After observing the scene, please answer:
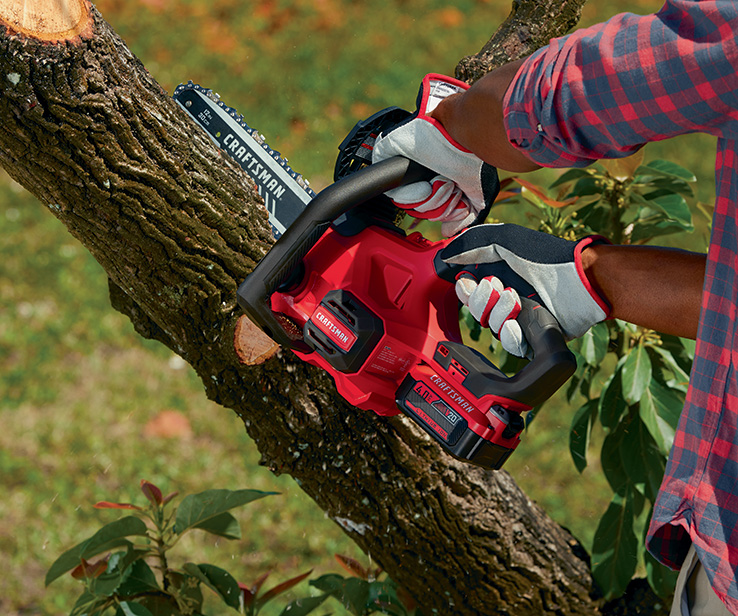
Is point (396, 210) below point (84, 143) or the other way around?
below

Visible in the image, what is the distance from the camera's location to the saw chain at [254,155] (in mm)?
1866

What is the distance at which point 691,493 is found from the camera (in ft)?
3.56

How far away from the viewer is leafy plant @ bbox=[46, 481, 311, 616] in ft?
5.71

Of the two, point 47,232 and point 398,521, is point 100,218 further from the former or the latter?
point 47,232

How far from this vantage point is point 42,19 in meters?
1.38

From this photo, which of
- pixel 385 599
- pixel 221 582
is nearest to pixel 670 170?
pixel 385 599

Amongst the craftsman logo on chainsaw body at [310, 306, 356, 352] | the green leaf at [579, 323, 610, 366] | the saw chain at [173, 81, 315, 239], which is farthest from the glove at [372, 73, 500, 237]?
the green leaf at [579, 323, 610, 366]

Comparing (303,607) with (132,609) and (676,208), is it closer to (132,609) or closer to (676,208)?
(132,609)

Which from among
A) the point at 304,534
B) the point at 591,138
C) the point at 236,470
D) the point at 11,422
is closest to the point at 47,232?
Answer: the point at 11,422

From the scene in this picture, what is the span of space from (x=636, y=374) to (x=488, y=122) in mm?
982

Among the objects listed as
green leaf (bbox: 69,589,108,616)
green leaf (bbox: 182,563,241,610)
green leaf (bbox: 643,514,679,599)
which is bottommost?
green leaf (bbox: 643,514,679,599)

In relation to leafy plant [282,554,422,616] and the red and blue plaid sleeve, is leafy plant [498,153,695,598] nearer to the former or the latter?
leafy plant [282,554,422,616]

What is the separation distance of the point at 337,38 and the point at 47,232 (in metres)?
2.59

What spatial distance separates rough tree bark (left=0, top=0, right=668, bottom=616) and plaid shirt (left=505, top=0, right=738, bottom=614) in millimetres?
717
